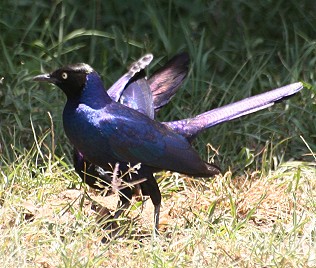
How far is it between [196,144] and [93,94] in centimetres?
114

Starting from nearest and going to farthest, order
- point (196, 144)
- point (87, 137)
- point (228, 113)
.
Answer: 1. point (87, 137)
2. point (228, 113)
3. point (196, 144)

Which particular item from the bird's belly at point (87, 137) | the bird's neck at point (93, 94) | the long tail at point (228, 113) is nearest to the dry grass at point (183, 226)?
the bird's belly at point (87, 137)

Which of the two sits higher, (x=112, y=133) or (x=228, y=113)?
(x=112, y=133)

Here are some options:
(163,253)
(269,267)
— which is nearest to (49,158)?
(163,253)

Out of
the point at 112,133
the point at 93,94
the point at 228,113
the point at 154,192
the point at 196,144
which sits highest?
the point at 93,94

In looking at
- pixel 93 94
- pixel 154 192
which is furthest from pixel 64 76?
pixel 154 192

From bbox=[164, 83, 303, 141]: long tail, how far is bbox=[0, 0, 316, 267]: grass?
28 centimetres

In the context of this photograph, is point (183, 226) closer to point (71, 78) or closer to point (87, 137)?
point (87, 137)

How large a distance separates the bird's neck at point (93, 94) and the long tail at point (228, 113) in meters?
0.46

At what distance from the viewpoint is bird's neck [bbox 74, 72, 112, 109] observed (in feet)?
18.7

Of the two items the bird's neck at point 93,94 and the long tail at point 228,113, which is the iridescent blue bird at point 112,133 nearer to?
the bird's neck at point 93,94

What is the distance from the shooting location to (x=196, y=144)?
6.71 m

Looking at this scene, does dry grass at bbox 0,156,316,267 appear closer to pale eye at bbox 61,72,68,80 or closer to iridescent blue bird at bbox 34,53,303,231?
iridescent blue bird at bbox 34,53,303,231

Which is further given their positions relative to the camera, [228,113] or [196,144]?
[196,144]
